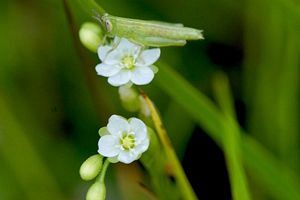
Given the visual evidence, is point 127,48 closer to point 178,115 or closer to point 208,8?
point 178,115

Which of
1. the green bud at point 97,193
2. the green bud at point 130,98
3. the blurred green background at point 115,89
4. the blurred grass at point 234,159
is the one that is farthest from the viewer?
the blurred green background at point 115,89

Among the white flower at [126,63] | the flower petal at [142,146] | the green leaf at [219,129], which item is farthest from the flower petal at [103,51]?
the flower petal at [142,146]

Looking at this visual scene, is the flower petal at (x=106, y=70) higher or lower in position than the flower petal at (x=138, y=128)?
higher

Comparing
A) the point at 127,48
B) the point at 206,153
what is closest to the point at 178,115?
the point at 206,153

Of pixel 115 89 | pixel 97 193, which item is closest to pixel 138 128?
pixel 97 193

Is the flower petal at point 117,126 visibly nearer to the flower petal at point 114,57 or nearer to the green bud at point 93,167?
the green bud at point 93,167

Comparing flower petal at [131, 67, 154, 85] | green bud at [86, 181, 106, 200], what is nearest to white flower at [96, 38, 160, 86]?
flower petal at [131, 67, 154, 85]

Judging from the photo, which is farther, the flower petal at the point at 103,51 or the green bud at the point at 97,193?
the flower petal at the point at 103,51
